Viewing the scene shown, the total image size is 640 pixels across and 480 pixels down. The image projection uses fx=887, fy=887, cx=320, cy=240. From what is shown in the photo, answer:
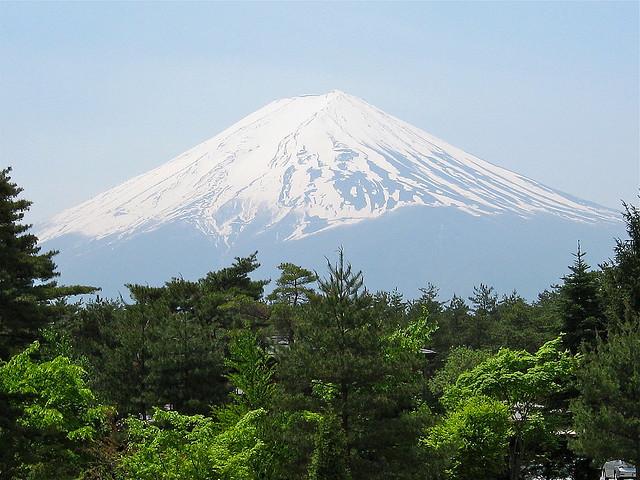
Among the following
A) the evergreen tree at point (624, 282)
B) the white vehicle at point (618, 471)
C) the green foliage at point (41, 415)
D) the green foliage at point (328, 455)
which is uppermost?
the evergreen tree at point (624, 282)

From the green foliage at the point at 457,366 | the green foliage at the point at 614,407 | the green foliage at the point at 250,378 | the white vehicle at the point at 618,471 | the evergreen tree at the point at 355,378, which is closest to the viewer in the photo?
the evergreen tree at the point at 355,378

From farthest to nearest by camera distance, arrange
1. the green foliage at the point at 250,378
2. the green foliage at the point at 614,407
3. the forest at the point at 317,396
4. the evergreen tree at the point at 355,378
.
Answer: the green foliage at the point at 250,378, the green foliage at the point at 614,407, the evergreen tree at the point at 355,378, the forest at the point at 317,396

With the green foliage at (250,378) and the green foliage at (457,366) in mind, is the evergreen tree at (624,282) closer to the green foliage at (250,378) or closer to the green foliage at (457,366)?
the green foliage at (457,366)

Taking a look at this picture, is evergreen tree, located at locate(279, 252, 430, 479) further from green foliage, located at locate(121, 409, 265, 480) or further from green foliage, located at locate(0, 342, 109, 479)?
green foliage, located at locate(0, 342, 109, 479)

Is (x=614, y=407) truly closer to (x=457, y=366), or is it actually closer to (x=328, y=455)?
(x=328, y=455)

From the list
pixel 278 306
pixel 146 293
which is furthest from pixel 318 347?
pixel 146 293

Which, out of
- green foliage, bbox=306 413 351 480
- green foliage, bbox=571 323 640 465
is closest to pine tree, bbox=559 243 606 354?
green foliage, bbox=571 323 640 465

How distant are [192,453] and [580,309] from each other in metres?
20.9

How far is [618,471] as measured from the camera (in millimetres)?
31188

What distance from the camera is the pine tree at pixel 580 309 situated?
34.3m

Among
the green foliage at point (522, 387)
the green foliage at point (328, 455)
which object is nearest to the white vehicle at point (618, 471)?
the green foliage at point (522, 387)

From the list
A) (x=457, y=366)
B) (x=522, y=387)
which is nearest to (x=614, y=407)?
(x=522, y=387)

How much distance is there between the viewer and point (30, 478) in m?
24.1

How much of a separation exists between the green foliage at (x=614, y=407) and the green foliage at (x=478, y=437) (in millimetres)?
2906
